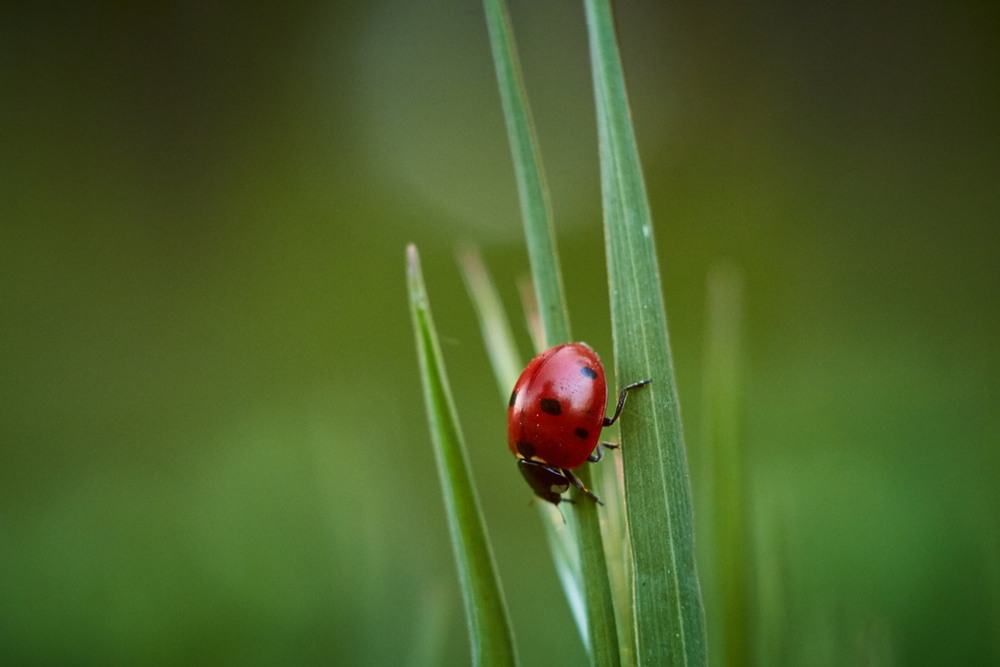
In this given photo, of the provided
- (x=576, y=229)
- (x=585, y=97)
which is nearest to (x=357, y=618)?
(x=576, y=229)

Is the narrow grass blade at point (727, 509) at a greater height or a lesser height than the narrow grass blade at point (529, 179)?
lesser

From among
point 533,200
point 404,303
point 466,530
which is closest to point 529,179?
point 533,200

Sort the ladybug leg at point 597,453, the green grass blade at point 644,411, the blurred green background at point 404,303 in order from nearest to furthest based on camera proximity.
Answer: the green grass blade at point 644,411 < the ladybug leg at point 597,453 < the blurred green background at point 404,303

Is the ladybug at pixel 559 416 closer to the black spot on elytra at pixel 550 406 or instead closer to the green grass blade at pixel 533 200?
the black spot on elytra at pixel 550 406

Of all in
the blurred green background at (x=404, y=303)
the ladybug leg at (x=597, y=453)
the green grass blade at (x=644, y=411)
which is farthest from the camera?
the blurred green background at (x=404, y=303)

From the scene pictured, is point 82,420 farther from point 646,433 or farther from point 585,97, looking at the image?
point 585,97

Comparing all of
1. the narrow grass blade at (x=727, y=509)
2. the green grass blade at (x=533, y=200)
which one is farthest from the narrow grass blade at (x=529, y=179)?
the narrow grass blade at (x=727, y=509)

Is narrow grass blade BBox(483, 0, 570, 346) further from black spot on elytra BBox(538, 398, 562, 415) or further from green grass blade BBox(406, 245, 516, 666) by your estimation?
black spot on elytra BBox(538, 398, 562, 415)
